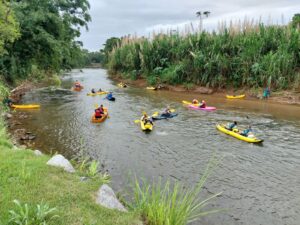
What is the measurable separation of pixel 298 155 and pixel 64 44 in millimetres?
18012

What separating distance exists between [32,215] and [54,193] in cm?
81

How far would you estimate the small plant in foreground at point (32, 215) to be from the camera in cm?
391

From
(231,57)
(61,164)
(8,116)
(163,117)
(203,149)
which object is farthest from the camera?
(231,57)

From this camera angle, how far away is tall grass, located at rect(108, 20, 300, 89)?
797 inches

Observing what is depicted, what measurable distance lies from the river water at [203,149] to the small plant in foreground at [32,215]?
3.10m

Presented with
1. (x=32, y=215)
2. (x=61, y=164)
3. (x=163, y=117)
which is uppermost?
(x=32, y=215)

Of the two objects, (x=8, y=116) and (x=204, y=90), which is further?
(x=204, y=90)

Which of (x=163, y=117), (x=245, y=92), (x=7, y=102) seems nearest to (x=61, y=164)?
(x=163, y=117)

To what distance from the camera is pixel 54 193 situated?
4895 mm

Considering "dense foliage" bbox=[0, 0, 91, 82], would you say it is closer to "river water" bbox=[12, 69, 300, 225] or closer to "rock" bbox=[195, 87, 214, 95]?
"river water" bbox=[12, 69, 300, 225]

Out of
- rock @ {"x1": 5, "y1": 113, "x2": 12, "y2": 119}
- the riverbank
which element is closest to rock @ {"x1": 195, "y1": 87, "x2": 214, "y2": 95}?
the riverbank

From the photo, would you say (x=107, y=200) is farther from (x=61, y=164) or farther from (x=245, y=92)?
(x=245, y=92)

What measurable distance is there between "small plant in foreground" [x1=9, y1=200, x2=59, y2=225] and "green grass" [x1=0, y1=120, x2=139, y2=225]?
0.09m

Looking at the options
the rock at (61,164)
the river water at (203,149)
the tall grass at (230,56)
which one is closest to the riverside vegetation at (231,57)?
the tall grass at (230,56)
